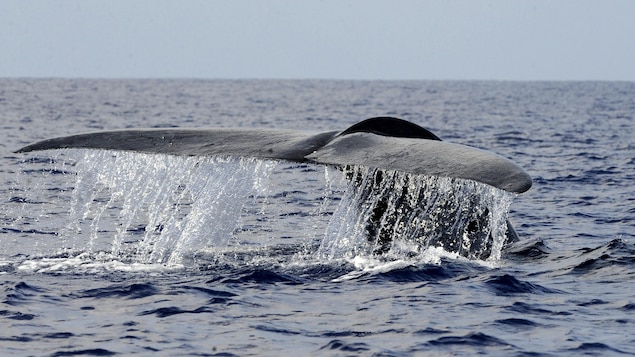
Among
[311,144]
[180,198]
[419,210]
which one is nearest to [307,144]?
[311,144]

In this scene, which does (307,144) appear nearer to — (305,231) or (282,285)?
(282,285)

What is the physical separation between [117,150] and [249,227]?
5.37 m

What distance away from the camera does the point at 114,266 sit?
347 inches

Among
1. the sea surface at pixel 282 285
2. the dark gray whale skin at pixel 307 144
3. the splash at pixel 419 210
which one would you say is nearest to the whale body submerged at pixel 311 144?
the dark gray whale skin at pixel 307 144

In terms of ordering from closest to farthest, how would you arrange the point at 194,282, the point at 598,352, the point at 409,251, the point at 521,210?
the point at 598,352
the point at 194,282
the point at 409,251
the point at 521,210

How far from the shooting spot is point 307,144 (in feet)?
23.4

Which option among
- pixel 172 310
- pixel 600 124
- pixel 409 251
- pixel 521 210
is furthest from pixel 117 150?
pixel 600 124

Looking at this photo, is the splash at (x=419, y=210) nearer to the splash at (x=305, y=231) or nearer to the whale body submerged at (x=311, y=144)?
the splash at (x=305, y=231)

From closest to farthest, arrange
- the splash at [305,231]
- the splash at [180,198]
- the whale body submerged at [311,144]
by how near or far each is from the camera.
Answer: the whale body submerged at [311,144] → the splash at [180,198] → the splash at [305,231]

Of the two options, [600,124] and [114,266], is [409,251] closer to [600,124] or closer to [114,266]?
[114,266]

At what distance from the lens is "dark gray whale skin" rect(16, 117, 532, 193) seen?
647cm

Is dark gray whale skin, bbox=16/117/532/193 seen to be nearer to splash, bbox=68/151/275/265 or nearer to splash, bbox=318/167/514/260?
splash, bbox=68/151/275/265

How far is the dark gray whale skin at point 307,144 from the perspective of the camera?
6.47 metres

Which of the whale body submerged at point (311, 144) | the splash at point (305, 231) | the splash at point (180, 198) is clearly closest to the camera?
the whale body submerged at point (311, 144)
